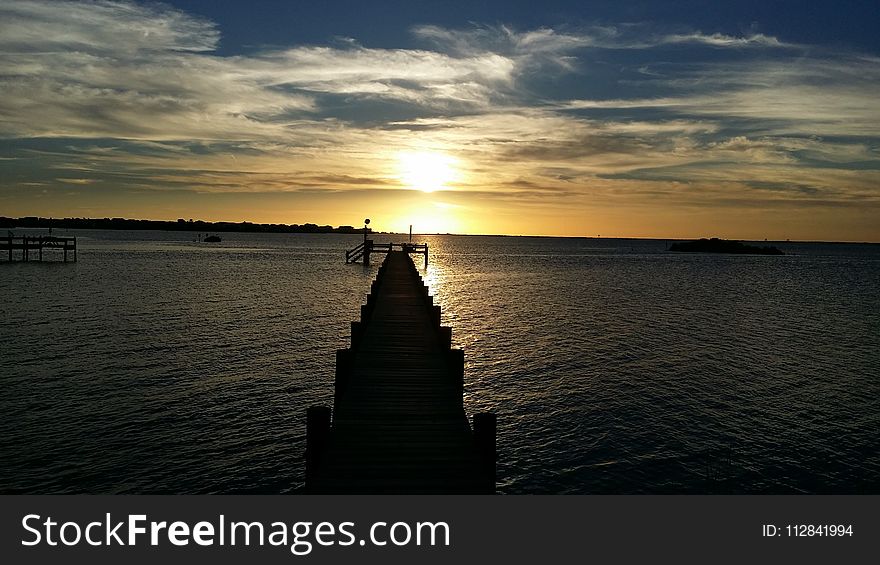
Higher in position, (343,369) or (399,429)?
(343,369)

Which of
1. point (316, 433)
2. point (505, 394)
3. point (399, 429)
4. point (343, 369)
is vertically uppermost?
point (343, 369)

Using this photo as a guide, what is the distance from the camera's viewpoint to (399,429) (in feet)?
37.7

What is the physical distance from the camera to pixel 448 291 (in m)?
56.7

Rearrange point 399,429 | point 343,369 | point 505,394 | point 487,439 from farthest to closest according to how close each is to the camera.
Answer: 1. point 505,394
2. point 343,369
3. point 399,429
4. point 487,439

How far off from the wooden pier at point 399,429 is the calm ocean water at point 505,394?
239 centimetres

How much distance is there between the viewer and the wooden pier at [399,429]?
31.4 feet

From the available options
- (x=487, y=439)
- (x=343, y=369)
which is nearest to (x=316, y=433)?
(x=487, y=439)

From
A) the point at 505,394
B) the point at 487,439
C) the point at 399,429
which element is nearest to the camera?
the point at 487,439

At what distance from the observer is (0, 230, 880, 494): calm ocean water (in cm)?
1398

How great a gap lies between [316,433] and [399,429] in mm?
2007

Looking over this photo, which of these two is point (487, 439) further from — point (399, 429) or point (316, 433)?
point (316, 433)

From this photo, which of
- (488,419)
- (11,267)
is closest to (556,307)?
(488,419)

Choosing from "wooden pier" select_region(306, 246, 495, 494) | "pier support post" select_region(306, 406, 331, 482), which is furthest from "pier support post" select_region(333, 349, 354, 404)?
"pier support post" select_region(306, 406, 331, 482)

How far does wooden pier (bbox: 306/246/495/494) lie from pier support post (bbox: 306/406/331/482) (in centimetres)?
2
